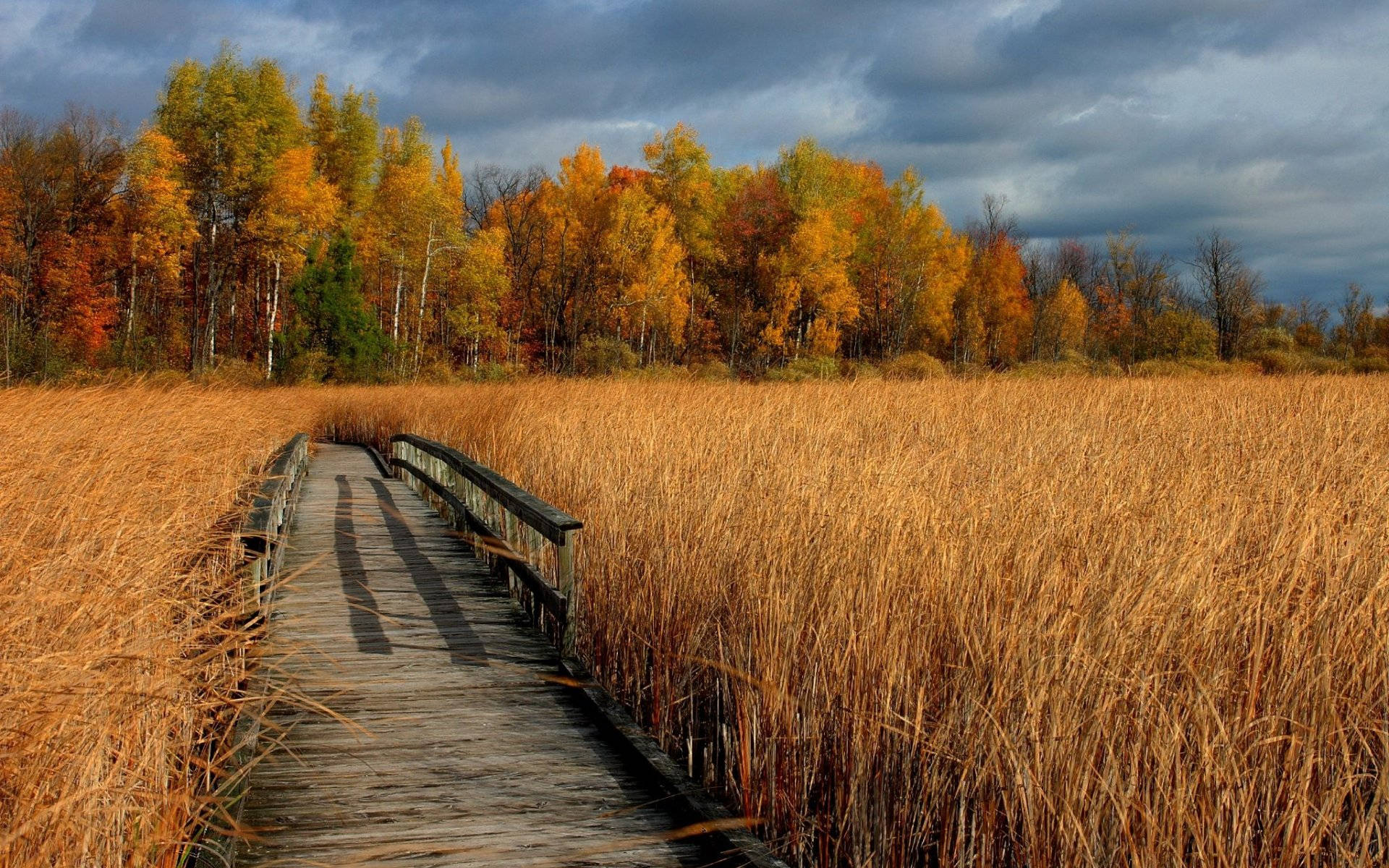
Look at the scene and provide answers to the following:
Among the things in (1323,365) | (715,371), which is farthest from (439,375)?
(1323,365)

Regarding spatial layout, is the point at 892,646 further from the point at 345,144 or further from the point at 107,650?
the point at 345,144

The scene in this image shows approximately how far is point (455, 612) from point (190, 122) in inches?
1315

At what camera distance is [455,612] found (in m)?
6.32

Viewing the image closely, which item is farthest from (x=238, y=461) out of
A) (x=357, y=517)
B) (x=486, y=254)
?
(x=486, y=254)

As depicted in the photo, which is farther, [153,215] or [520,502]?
[153,215]

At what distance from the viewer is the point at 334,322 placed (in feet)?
107

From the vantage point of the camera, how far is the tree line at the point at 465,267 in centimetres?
3278

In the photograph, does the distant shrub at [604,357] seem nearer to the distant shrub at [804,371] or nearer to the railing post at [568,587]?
the distant shrub at [804,371]

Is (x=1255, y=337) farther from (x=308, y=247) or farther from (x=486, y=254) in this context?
(x=308, y=247)

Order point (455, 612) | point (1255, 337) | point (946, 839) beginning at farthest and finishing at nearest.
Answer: point (1255, 337) < point (455, 612) < point (946, 839)

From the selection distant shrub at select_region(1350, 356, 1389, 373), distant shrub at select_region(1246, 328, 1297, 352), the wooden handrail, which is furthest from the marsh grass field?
distant shrub at select_region(1246, 328, 1297, 352)

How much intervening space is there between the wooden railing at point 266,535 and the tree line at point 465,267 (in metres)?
20.8

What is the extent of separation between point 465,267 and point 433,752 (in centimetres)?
3936

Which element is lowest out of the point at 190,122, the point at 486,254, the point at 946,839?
the point at 946,839
